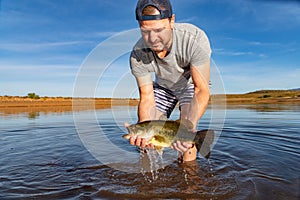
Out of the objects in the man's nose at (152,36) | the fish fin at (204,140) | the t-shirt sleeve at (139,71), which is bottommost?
the fish fin at (204,140)

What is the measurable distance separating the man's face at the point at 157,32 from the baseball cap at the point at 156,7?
6 centimetres

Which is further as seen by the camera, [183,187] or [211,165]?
[211,165]

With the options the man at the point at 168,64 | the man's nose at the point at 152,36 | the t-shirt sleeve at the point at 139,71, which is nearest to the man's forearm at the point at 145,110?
the man at the point at 168,64

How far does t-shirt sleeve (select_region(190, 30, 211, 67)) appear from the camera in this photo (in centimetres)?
448

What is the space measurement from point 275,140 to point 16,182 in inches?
237

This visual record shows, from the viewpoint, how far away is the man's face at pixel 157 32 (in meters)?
3.93

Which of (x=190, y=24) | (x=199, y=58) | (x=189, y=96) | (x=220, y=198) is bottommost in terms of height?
(x=220, y=198)

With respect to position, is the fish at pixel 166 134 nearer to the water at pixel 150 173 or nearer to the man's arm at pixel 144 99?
the water at pixel 150 173

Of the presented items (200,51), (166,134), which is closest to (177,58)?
(200,51)

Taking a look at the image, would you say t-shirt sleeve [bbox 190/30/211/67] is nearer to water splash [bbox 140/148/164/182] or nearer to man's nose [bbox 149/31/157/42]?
man's nose [bbox 149/31/157/42]

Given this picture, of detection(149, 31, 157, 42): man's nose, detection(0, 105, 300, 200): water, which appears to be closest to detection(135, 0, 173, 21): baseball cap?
detection(149, 31, 157, 42): man's nose

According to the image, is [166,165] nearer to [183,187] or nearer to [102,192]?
[183,187]

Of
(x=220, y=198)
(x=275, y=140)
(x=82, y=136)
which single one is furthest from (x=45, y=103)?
(x=220, y=198)

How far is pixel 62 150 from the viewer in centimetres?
645
